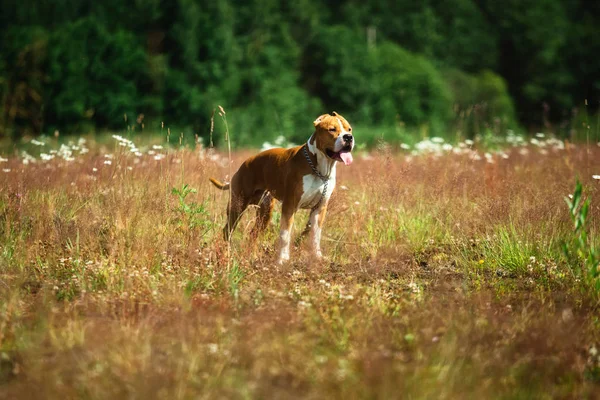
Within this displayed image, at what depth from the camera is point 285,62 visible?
97.6ft

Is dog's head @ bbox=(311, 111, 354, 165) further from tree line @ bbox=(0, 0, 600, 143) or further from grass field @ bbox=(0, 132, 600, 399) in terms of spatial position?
tree line @ bbox=(0, 0, 600, 143)

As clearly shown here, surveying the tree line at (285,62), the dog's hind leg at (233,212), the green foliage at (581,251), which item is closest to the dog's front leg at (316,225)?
the dog's hind leg at (233,212)

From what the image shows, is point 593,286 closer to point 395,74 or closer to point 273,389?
point 273,389

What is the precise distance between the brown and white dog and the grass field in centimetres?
25

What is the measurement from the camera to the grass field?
373cm

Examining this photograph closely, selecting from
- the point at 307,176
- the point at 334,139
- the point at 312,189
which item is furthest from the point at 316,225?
the point at 334,139

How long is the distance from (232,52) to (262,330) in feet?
70.2

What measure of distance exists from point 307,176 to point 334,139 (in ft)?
1.46

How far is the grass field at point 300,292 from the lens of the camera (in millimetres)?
3727

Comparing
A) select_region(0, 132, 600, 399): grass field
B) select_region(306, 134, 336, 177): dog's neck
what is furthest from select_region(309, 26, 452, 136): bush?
select_region(306, 134, 336, 177): dog's neck

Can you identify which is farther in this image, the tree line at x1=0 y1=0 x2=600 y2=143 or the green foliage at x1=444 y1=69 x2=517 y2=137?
the green foliage at x1=444 y1=69 x2=517 y2=137

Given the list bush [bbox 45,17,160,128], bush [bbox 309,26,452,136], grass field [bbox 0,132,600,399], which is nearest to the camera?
grass field [bbox 0,132,600,399]

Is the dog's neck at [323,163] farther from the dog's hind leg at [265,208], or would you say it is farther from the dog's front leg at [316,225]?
the dog's hind leg at [265,208]

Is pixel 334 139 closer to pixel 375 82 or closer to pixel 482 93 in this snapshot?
pixel 375 82
